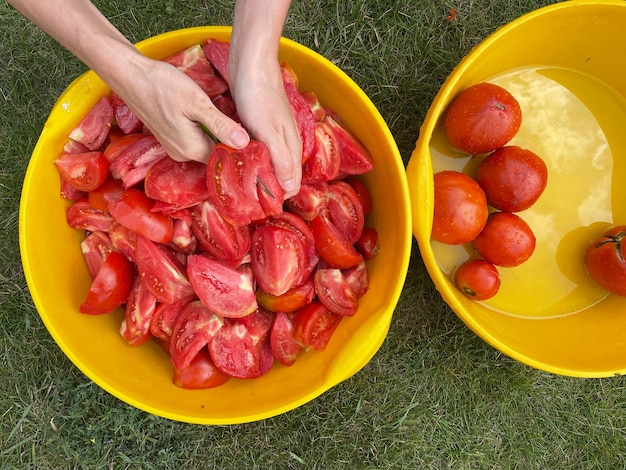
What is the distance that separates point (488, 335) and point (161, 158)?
1.02m

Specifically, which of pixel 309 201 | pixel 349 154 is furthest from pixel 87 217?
pixel 349 154

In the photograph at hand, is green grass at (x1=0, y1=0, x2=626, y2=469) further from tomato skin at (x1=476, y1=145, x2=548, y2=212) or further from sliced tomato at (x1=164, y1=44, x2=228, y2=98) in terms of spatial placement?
sliced tomato at (x1=164, y1=44, x2=228, y2=98)

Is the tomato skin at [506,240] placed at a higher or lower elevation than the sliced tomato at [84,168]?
lower

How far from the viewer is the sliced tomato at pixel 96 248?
154 centimetres

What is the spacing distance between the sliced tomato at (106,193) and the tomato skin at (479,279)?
1052 millimetres

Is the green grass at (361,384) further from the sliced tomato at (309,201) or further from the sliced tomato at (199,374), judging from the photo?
the sliced tomato at (309,201)

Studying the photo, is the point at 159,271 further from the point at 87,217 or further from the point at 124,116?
the point at 124,116

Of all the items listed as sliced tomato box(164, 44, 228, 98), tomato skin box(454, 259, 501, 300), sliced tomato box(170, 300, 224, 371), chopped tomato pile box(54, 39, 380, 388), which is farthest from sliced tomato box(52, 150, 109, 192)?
tomato skin box(454, 259, 501, 300)

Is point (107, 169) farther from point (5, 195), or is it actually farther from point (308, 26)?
point (308, 26)

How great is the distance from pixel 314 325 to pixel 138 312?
48 cm

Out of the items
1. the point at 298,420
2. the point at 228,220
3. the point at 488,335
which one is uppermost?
the point at 228,220

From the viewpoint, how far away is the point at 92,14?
112 centimetres

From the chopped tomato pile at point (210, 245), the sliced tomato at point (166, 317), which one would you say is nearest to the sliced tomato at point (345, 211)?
the chopped tomato pile at point (210, 245)

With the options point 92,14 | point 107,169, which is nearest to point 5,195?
point 107,169
